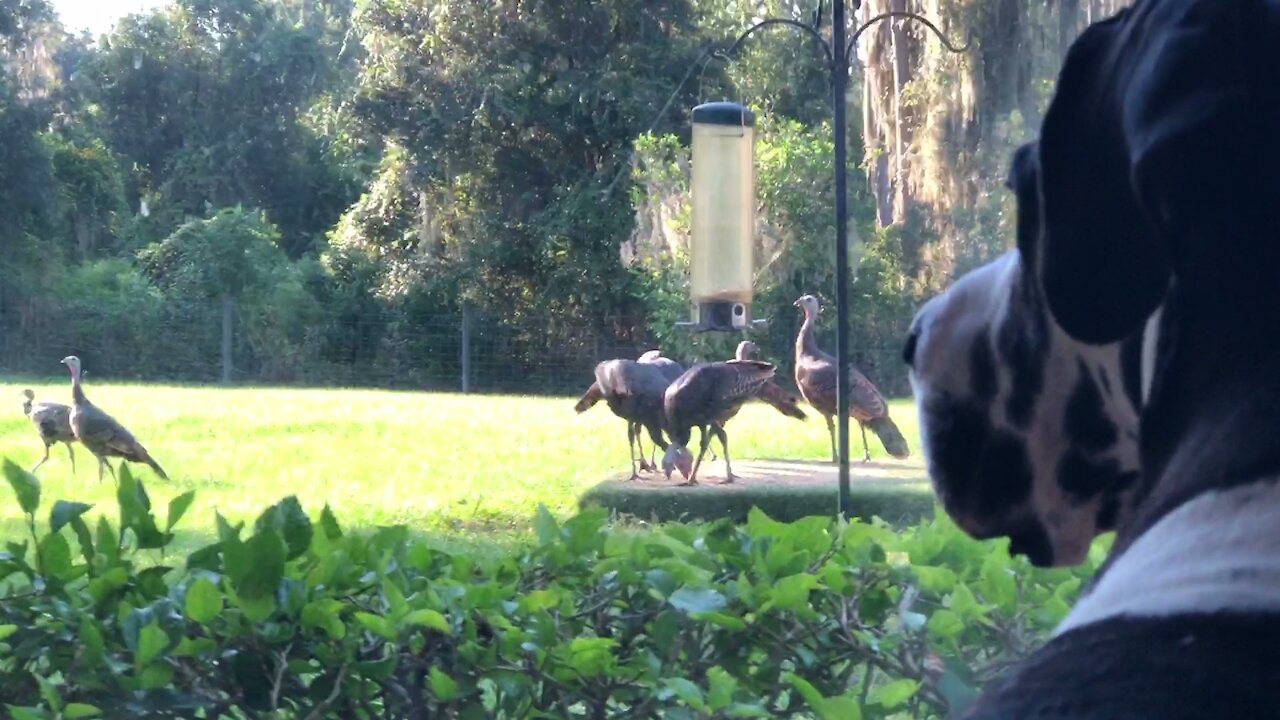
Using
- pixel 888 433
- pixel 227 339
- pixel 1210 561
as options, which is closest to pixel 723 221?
pixel 888 433

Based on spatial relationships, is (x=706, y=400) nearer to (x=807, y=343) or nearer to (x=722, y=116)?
(x=807, y=343)

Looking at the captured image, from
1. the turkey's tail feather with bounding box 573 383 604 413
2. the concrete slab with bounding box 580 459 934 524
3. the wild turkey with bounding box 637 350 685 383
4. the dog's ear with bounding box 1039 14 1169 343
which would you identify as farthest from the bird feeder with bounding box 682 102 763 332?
the dog's ear with bounding box 1039 14 1169 343

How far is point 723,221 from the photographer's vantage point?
5.98m

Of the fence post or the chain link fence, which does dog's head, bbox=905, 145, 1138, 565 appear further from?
the fence post

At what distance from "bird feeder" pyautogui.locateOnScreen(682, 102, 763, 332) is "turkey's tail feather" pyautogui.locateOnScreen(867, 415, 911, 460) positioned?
3316mm

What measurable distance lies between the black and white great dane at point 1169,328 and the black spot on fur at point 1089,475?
0.04 metres

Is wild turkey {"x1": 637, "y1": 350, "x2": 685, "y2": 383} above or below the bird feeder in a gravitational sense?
below

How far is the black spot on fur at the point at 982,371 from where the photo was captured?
36.7 inches

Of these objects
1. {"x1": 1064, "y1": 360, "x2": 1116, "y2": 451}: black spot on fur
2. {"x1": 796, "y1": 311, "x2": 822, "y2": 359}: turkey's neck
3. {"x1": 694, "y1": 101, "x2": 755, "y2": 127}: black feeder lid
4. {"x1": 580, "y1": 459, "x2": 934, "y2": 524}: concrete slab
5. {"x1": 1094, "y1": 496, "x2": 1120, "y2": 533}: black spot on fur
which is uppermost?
{"x1": 694, "y1": 101, "x2": 755, "y2": 127}: black feeder lid

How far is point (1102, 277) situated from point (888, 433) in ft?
29.6

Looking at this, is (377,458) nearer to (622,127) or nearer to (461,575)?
(461,575)

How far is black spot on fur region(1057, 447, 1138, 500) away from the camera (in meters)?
0.94

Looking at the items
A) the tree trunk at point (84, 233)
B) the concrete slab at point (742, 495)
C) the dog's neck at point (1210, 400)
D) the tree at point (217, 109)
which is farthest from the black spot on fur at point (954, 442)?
the tree at point (217, 109)

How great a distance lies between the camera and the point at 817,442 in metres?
11.7
